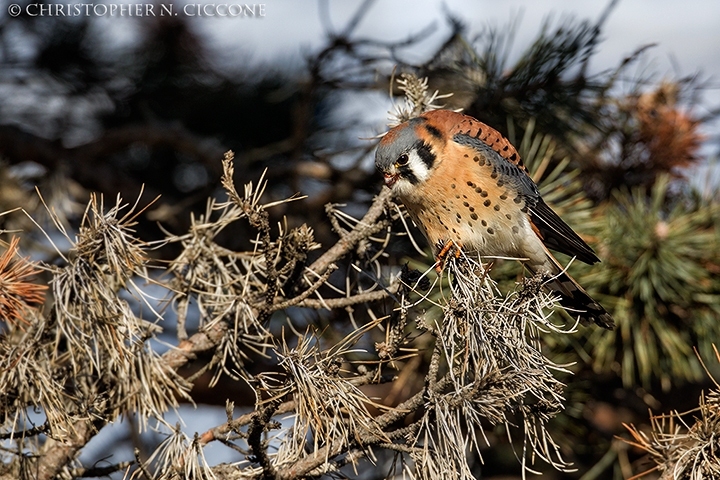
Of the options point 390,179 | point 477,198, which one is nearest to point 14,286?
point 390,179

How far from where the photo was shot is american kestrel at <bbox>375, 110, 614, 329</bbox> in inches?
63.6

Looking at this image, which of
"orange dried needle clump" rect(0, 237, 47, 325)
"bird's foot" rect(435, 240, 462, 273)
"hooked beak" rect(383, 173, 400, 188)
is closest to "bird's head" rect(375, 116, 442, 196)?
"hooked beak" rect(383, 173, 400, 188)

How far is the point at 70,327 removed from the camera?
1410 millimetres

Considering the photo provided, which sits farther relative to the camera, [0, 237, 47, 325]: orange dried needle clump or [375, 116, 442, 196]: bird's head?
[375, 116, 442, 196]: bird's head

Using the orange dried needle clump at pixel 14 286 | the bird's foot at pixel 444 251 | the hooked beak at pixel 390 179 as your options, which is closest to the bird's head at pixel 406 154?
the hooked beak at pixel 390 179

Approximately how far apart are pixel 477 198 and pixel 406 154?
0.22 metres

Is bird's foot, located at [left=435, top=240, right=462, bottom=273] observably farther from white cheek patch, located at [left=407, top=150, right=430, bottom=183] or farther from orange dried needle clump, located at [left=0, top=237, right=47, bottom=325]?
orange dried needle clump, located at [left=0, top=237, right=47, bottom=325]

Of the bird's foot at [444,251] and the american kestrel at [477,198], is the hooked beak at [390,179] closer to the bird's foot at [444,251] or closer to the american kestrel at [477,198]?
the american kestrel at [477,198]

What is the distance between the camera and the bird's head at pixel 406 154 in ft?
5.13

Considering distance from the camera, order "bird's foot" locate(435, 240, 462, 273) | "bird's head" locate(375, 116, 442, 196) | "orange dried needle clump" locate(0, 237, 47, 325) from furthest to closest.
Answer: "bird's head" locate(375, 116, 442, 196)
"bird's foot" locate(435, 240, 462, 273)
"orange dried needle clump" locate(0, 237, 47, 325)

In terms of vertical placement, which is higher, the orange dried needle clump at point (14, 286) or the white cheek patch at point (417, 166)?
the white cheek patch at point (417, 166)

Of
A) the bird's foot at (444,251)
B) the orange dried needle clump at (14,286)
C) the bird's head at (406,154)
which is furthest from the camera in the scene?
the bird's head at (406,154)

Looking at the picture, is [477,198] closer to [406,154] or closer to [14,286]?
[406,154]

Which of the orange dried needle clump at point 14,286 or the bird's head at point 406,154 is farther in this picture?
the bird's head at point 406,154
